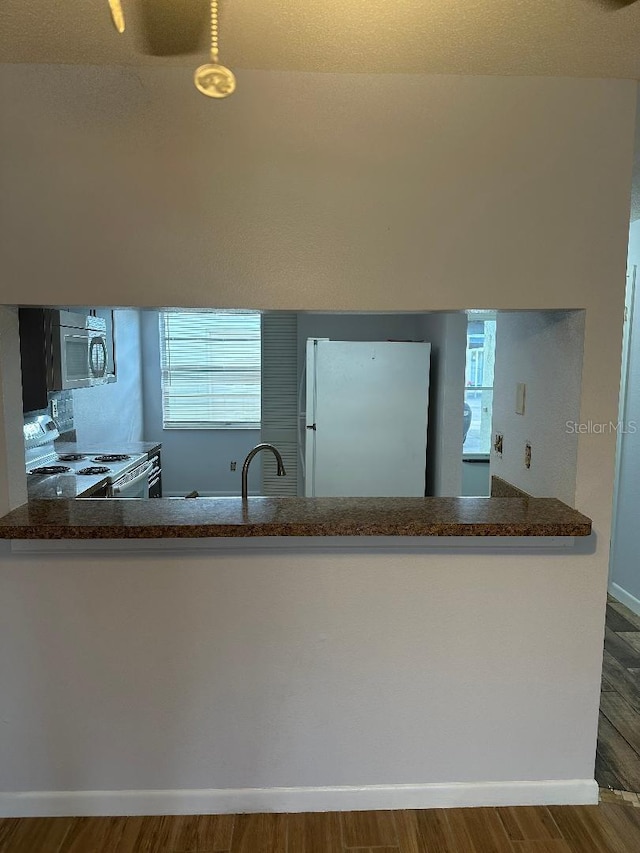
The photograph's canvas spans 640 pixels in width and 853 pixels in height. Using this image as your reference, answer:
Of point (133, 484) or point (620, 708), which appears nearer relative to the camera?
point (620, 708)

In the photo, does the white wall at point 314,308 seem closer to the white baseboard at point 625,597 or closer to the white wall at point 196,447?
the white baseboard at point 625,597

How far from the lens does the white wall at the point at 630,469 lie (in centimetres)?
355

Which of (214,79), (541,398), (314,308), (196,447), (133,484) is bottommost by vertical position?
(196,447)

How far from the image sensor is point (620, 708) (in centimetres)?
254

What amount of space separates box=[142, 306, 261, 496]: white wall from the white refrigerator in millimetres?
2841

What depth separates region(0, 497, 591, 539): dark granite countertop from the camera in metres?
1.73

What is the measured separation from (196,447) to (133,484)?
2.70 m

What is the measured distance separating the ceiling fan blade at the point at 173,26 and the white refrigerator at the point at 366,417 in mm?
2108

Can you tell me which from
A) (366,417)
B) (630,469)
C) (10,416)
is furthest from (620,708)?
(10,416)

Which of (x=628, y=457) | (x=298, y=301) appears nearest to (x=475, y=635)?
(x=298, y=301)

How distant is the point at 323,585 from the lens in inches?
74.7

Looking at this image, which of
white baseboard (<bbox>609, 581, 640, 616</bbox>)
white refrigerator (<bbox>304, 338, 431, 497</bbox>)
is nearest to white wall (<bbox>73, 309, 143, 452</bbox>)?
white refrigerator (<bbox>304, 338, 431, 497</bbox>)

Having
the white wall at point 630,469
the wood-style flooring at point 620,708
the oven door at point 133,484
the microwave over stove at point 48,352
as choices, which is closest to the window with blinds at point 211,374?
the oven door at point 133,484

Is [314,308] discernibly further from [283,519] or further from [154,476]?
[154,476]
